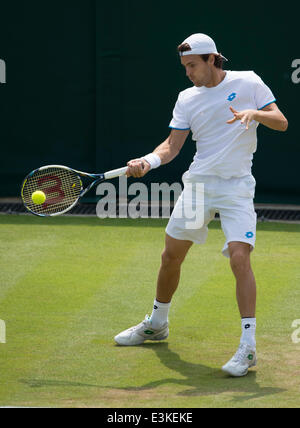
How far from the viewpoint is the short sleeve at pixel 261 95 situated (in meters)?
4.51

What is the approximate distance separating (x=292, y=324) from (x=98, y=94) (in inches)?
166

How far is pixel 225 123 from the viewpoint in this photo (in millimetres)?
4578

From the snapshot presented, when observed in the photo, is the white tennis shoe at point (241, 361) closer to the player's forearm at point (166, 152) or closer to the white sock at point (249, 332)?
the white sock at point (249, 332)

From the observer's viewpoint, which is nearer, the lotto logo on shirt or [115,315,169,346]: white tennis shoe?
the lotto logo on shirt

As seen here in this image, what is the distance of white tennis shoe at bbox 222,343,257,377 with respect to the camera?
4340 mm

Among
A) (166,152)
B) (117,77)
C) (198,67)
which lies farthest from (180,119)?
(117,77)

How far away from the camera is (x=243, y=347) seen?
4379 mm

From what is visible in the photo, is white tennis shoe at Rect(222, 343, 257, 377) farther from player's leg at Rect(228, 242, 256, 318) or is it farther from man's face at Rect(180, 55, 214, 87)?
man's face at Rect(180, 55, 214, 87)

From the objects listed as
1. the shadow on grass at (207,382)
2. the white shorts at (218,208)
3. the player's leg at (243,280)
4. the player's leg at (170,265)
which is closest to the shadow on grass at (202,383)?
the shadow on grass at (207,382)

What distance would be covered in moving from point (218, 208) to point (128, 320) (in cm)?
103

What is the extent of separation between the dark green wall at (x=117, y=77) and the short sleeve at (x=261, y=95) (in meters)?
4.09

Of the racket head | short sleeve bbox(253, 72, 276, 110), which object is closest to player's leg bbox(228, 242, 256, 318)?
short sleeve bbox(253, 72, 276, 110)

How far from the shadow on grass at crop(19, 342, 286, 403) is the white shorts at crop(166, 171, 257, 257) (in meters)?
0.58
